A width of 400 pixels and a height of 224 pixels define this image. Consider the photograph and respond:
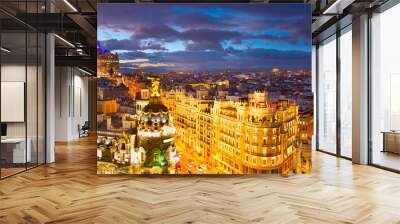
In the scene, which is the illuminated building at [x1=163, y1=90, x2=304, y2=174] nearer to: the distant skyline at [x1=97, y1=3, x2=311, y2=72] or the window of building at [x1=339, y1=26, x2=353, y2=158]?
the distant skyline at [x1=97, y1=3, x2=311, y2=72]

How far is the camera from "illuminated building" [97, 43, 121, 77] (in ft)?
21.8

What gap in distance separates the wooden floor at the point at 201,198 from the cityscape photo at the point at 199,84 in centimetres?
45

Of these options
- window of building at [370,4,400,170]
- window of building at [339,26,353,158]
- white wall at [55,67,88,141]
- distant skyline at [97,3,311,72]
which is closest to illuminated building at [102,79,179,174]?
distant skyline at [97,3,311,72]

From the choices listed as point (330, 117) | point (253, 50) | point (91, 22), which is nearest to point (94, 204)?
point (253, 50)

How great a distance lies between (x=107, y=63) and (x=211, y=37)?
1924 millimetres

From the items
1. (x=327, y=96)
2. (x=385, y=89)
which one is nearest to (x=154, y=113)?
(x=385, y=89)

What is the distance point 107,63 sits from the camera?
6676 mm

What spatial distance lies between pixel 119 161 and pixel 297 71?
11.8ft

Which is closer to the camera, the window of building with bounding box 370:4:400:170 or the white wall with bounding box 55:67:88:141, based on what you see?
the window of building with bounding box 370:4:400:170

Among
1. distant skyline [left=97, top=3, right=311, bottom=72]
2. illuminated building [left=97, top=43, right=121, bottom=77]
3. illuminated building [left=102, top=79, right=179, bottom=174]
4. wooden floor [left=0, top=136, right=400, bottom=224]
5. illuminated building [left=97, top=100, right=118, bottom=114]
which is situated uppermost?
distant skyline [left=97, top=3, right=311, bottom=72]

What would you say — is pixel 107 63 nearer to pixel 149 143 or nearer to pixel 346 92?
pixel 149 143

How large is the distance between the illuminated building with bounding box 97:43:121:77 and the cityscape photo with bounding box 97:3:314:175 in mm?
18

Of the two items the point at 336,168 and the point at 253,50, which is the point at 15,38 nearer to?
the point at 253,50

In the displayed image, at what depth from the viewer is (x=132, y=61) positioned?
22.0ft
